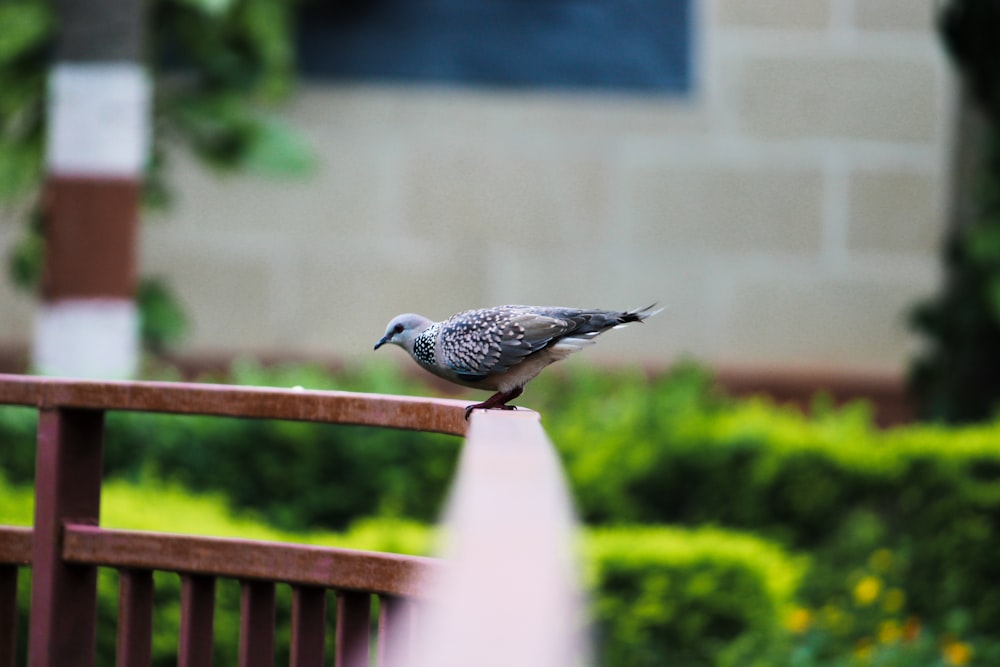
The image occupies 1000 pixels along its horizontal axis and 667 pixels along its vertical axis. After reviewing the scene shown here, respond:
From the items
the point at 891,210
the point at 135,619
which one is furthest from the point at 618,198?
the point at 135,619

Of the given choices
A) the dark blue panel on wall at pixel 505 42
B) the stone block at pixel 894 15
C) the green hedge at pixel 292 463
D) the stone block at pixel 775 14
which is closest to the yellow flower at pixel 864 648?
the green hedge at pixel 292 463

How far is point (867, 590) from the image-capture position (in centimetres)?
614

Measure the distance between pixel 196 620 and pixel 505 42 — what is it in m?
6.72

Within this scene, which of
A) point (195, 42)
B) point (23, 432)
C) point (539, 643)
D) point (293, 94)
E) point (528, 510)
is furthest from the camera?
point (293, 94)

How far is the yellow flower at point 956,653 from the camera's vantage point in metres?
5.62

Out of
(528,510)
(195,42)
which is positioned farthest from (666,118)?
(528,510)

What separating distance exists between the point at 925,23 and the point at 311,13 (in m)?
3.61

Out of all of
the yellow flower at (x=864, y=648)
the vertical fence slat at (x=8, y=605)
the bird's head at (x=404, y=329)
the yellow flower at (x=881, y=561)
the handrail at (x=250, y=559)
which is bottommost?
the yellow flower at (x=864, y=648)

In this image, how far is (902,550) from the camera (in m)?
6.38

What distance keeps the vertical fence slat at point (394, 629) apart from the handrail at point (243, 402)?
0.27 m

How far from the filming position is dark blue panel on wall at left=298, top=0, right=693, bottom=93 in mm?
8781

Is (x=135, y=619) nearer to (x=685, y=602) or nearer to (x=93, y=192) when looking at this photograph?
(x=685, y=602)

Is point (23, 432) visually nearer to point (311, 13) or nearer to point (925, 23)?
point (311, 13)

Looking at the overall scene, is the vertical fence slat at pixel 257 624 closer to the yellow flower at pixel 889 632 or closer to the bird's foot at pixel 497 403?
the bird's foot at pixel 497 403
